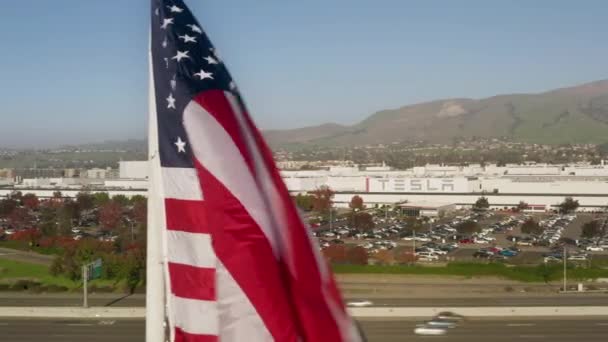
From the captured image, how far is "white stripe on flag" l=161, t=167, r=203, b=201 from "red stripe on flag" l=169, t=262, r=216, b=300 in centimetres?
19

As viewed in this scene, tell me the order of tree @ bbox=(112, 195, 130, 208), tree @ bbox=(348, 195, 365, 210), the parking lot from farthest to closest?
tree @ bbox=(348, 195, 365, 210) → tree @ bbox=(112, 195, 130, 208) → the parking lot

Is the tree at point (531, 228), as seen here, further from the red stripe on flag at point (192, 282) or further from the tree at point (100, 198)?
the red stripe on flag at point (192, 282)

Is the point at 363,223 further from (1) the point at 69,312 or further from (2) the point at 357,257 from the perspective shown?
(1) the point at 69,312

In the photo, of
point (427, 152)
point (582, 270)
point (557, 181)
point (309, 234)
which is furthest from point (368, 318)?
point (427, 152)

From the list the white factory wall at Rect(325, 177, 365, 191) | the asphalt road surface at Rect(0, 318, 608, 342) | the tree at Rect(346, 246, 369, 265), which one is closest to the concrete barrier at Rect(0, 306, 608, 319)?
the asphalt road surface at Rect(0, 318, 608, 342)

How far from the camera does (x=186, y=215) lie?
1960mm

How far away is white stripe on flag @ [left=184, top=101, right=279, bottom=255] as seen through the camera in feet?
6.29

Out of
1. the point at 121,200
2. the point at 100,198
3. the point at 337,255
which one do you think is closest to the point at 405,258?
the point at 337,255

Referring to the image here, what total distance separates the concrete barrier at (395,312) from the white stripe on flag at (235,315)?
36.1 ft

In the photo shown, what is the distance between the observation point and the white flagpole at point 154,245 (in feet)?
6.54

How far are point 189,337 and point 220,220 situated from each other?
34cm

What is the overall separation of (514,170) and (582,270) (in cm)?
3566

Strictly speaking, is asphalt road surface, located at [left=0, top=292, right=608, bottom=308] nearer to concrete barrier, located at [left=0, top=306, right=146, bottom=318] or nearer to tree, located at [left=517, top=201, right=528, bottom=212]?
concrete barrier, located at [left=0, top=306, right=146, bottom=318]

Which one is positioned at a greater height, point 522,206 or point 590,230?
point 522,206
